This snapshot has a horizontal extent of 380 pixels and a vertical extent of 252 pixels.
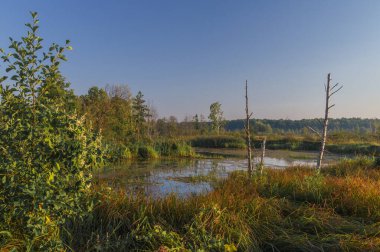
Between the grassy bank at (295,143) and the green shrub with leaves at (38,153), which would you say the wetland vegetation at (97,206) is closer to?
the green shrub with leaves at (38,153)

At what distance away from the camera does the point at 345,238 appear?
406cm

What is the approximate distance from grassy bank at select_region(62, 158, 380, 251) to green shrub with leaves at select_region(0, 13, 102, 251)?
541 mm

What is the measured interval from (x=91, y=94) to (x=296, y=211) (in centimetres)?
1620

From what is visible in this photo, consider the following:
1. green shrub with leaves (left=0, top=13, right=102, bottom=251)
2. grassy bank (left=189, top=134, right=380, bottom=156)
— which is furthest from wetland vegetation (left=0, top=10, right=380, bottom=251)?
grassy bank (left=189, top=134, right=380, bottom=156)

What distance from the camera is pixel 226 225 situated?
4.01 metres

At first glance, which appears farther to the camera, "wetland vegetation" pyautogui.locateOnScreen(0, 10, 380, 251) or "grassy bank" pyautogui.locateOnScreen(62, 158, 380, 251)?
"grassy bank" pyautogui.locateOnScreen(62, 158, 380, 251)

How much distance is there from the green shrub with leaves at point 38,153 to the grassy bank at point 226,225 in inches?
21.3

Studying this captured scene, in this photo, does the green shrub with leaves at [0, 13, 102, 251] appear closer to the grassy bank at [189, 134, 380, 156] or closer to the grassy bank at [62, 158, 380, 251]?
the grassy bank at [62, 158, 380, 251]

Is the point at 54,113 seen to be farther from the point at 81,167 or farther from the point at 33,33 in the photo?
the point at 33,33

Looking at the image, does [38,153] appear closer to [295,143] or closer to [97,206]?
[97,206]

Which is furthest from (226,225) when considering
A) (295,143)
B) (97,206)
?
(295,143)

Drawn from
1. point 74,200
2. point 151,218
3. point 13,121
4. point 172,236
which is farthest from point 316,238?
point 13,121

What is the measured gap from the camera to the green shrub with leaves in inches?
110

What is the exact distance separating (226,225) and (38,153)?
8.25ft
